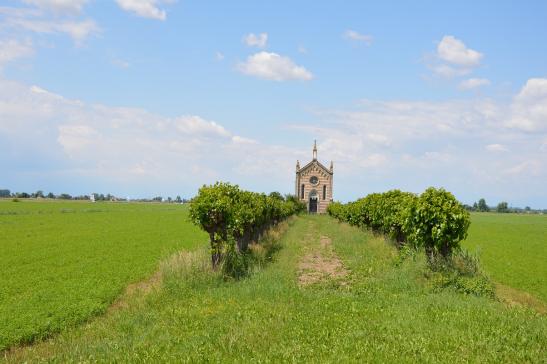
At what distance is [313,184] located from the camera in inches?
3944

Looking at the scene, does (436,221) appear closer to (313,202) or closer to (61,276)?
(61,276)

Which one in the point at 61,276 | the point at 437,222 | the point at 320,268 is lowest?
the point at 61,276

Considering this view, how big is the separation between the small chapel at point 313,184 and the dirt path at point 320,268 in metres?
73.7

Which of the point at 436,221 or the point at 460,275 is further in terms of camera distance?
the point at 436,221

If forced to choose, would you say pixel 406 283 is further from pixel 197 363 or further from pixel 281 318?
pixel 197 363

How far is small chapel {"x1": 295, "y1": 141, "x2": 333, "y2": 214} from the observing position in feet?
326

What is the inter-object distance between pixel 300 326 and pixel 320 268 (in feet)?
32.2

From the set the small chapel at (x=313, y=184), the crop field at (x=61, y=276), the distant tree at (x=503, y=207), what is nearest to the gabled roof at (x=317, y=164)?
the small chapel at (x=313, y=184)

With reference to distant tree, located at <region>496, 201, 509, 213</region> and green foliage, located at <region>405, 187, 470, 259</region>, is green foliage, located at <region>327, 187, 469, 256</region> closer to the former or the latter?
green foliage, located at <region>405, 187, 470, 259</region>

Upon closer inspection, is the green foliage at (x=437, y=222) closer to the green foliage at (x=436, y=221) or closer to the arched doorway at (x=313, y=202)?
the green foliage at (x=436, y=221)

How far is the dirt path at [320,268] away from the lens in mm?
16281

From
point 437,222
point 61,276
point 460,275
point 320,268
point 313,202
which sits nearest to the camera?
point 460,275

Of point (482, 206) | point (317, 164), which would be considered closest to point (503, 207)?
point (482, 206)

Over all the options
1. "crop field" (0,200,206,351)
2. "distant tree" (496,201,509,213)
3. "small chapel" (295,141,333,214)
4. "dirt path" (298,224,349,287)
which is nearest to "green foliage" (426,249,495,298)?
"dirt path" (298,224,349,287)
